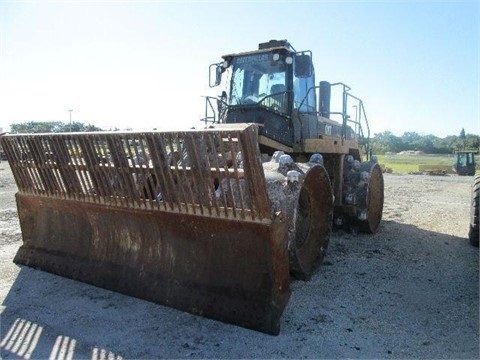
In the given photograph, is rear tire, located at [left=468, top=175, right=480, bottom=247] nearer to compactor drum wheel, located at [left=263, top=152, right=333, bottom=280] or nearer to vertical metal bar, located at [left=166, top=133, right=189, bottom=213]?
compactor drum wheel, located at [left=263, top=152, right=333, bottom=280]

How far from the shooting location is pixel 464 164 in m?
30.6

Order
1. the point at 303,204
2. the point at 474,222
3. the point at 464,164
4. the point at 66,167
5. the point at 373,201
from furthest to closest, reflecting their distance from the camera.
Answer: the point at 464,164 → the point at 373,201 → the point at 474,222 → the point at 303,204 → the point at 66,167

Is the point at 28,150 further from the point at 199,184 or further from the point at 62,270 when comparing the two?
the point at 199,184

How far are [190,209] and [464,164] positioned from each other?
3219 cm

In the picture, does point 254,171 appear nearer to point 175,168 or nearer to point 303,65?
point 175,168

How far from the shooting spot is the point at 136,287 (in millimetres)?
3975

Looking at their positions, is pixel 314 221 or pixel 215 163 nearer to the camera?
pixel 215 163

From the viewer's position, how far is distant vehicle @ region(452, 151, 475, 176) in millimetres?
30438

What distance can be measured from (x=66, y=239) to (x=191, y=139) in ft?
7.53

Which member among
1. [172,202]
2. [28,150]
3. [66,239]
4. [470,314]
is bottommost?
[470,314]

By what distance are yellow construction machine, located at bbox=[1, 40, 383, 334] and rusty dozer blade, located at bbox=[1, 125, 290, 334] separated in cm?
1

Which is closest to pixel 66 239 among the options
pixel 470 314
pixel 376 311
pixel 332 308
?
pixel 332 308

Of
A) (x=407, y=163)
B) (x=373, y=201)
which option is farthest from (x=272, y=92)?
(x=407, y=163)

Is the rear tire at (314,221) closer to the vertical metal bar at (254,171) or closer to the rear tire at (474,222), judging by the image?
the vertical metal bar at (254,171)
